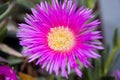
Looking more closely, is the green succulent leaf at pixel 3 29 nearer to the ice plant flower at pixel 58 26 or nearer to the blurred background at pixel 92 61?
the blurred background at pixel 92 61

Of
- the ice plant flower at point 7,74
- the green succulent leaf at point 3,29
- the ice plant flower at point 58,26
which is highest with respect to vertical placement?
the green succulent leaf at point 3,29

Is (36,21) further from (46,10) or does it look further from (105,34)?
(105,34)

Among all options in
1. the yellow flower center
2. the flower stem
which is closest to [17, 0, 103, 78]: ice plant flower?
the yellow flower center

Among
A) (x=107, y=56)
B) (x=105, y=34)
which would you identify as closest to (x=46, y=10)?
(x=107, y=56)

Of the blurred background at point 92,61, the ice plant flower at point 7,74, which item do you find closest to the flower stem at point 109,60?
the blurred background at point 92,61

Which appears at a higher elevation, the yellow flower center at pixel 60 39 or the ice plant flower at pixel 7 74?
the yellow flower center at pixel 60 39

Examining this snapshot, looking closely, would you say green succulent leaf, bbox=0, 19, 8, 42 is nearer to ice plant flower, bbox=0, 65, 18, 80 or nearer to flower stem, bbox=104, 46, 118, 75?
ice plant flower, bbox=0, 65, 18, 80
